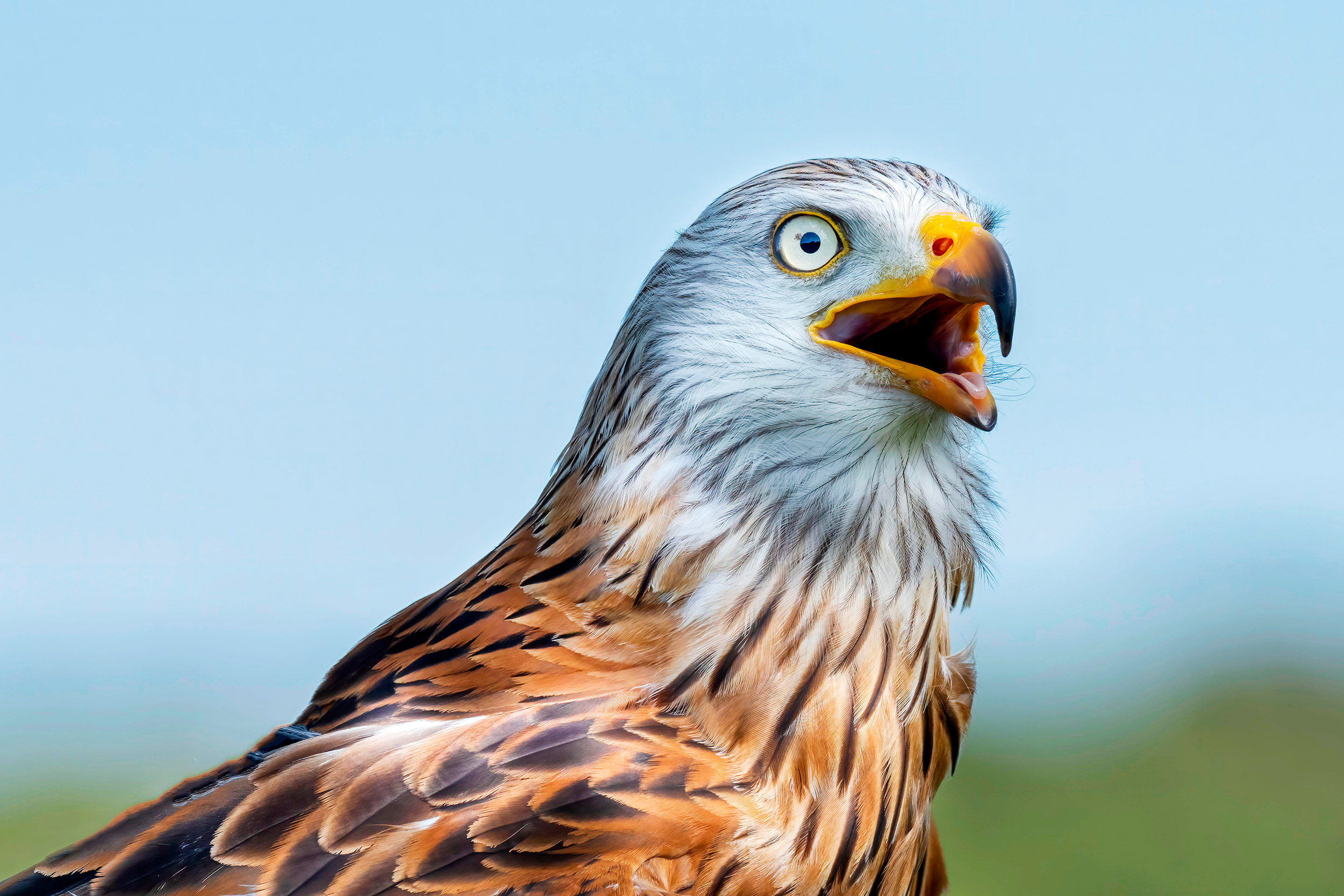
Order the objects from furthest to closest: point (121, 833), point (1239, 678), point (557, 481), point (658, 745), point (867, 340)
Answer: point (1239, 678), point (557, 481), point (867, 340), point (121, 833), point (658, 745)

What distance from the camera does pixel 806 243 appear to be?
2.38m

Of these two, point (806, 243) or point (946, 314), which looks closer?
point (806, 243)

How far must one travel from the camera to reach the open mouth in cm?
222

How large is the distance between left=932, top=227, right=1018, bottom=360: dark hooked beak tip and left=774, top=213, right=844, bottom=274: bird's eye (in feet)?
0.84

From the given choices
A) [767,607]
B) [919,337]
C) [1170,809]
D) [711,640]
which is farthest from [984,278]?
[1170,809]

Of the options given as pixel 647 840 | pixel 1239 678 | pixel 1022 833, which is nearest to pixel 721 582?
pixel 647 840

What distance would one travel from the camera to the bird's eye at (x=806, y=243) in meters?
2.36

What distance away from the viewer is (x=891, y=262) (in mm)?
2295

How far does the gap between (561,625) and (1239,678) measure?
9517mm

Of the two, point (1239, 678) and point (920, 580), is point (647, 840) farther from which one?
point (1239, 678)

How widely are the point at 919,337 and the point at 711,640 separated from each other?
2.96ft

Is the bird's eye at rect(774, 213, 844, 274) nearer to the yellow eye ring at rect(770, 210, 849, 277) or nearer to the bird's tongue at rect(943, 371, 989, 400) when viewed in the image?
the yellow eye ring at rect(770, 210, 849, 277)

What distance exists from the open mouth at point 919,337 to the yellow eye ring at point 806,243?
0.13 meters

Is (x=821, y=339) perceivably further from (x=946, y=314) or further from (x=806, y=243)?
(x=946, y=314)
